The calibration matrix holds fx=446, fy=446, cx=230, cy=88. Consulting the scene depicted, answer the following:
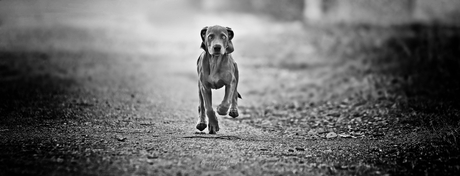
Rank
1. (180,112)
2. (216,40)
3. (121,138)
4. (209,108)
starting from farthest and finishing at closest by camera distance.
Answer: (180,112), (209,108), (121,138), (216,40)

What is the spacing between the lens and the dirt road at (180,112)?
5.43 m

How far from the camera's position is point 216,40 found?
6332mm

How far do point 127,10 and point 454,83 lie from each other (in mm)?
18665

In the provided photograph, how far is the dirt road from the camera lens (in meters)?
5.43

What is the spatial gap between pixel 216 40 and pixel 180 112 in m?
3.76

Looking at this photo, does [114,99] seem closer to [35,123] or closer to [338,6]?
[35,123]

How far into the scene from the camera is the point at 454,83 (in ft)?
35.2

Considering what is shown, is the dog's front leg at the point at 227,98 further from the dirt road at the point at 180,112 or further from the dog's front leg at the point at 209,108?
the dirt road at the point at 180,112

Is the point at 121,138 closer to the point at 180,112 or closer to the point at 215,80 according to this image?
the point at 215,80

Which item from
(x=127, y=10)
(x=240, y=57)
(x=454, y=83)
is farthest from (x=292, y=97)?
(x=127, y=10)

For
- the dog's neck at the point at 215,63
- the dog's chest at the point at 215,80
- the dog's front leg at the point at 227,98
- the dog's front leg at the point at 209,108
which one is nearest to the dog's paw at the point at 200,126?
the dog's front leg at the point at 209,108

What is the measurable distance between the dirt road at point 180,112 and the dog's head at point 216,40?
133cm

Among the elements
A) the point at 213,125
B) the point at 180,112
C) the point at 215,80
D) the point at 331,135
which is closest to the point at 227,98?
the point at 215,80

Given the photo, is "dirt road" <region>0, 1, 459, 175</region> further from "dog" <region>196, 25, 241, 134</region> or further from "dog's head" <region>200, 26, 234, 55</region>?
"dog's head" <region>200, 26, 234, 55</region>
